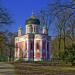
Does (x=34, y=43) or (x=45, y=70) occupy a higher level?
(x=34, y=43)

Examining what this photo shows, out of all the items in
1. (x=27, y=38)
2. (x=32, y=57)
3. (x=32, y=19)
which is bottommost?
(x=32, y=57)

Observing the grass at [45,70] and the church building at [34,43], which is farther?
the church building at [34,43]

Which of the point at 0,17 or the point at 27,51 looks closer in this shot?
the point at 0,17

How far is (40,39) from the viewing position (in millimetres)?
95562

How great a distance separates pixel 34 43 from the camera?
95.9 m

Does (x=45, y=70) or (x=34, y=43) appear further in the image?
(x=34, y=43)

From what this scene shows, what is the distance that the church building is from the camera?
94375mm

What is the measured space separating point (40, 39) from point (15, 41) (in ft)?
42.4

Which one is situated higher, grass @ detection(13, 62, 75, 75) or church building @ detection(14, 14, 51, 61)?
church building @ detection(14, 14, 51, 61)

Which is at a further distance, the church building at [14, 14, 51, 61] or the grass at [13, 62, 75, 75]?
the church building at [14, 14, 51, 61]

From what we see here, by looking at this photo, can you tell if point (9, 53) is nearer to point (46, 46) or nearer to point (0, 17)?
point (46, 46)

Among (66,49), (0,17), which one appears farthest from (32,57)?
(0,17)

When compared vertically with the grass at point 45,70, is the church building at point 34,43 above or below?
above

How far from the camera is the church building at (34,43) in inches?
3716
